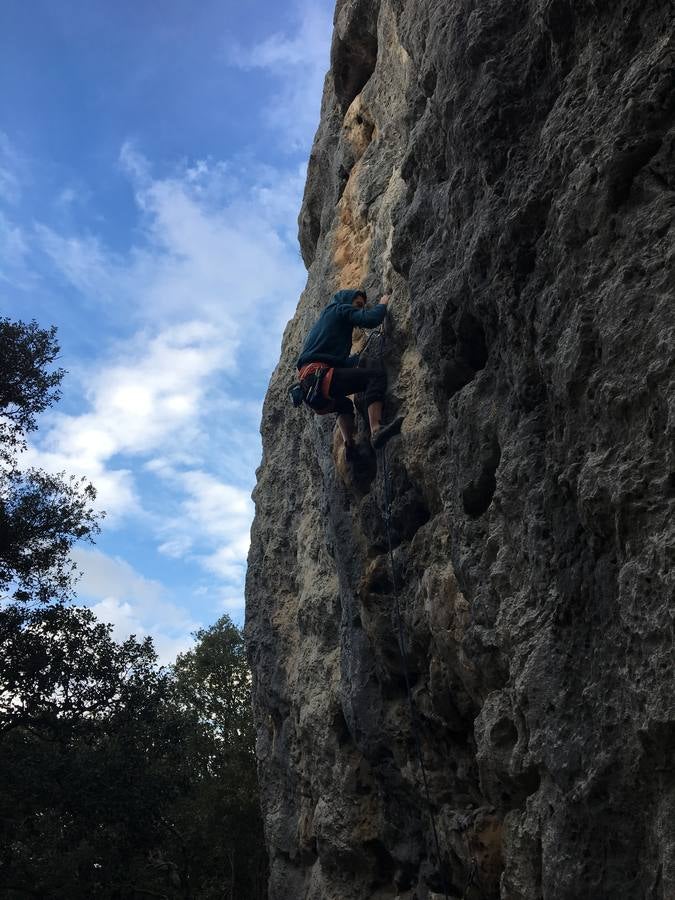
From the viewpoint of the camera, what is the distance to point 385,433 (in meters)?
7.30

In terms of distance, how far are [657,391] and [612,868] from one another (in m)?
2.22

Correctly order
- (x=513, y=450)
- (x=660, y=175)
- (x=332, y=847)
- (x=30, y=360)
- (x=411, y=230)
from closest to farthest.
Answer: (x=660, y=175), (x=513, y=450), (x=411, y=230), (x=332, y=847), (x=30, y=360)


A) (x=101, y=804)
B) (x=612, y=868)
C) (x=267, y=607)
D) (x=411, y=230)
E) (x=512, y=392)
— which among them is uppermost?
→ (x=411, y=230)

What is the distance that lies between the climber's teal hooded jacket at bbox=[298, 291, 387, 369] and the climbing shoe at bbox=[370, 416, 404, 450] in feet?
3.36

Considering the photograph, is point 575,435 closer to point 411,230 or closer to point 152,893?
point 411,230

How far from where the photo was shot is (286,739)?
1020cm

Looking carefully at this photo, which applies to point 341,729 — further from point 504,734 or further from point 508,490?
point 508,490

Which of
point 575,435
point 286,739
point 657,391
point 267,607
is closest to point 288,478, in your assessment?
point 267,607

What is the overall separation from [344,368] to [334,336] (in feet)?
1.43

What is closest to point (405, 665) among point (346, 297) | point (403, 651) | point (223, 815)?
point (403, 651)

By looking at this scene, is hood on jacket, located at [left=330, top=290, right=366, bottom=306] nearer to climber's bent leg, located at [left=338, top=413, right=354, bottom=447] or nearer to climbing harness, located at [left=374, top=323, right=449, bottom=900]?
climbing harness, located at [left=374, top=323, right=449, bottom=900]

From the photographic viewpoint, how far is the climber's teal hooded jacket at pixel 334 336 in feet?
26.2

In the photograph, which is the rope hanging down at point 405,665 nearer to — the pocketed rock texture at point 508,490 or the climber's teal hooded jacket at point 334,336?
the pocketed rock texture at point 508,490

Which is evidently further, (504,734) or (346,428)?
(346,428)
